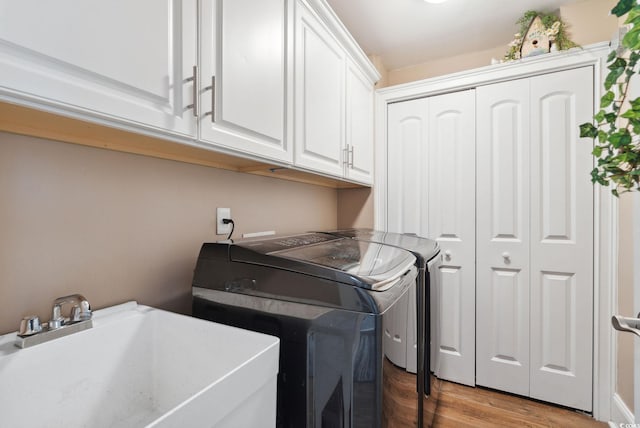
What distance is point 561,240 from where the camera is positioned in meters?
1.90

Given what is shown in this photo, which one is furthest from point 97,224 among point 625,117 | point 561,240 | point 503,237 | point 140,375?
point 561,240

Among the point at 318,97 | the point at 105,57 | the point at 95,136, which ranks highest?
the point at 318,97

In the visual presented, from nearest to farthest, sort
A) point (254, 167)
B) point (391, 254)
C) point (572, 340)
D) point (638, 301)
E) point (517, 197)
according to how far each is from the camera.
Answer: point (638, 301) < point (391, 254) < point (254, 167) < point (572, 340) < point (517, 197)

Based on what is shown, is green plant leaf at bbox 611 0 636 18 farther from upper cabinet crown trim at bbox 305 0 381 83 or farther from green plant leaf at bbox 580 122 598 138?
upper cabinet crown trim at bbox 305 0 381 83

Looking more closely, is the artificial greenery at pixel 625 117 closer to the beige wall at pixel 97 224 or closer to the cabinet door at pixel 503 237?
the cabinet door at pixel 503 237

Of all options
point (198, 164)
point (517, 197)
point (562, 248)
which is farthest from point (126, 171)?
point (562, 248)

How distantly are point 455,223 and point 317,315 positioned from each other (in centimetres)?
167

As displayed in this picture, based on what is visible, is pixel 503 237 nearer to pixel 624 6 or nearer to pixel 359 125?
pixel 359 125

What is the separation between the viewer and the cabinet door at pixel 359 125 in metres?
1.94

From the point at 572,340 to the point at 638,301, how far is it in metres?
1.12

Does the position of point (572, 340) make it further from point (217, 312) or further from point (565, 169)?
point (217, 312)

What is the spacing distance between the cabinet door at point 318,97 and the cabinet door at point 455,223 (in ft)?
2.86

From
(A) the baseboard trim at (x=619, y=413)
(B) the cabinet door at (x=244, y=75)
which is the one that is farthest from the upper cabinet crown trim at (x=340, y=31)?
(A) the baseboard trim at (x=619, y=413)

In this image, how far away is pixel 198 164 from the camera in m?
1.27
